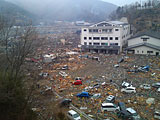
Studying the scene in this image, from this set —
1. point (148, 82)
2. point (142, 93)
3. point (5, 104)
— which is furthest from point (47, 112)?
point (148, 82)

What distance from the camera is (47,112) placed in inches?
232

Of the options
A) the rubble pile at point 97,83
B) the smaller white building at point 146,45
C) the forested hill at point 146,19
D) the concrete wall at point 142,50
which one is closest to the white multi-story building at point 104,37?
the smaller white building at point 146,45

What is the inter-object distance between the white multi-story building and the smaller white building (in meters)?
1.25

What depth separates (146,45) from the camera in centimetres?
1363

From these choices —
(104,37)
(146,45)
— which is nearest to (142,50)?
(146,45)

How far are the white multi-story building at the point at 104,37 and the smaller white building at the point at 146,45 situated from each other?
49.1 inches

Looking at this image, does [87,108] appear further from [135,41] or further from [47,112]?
[135,41]

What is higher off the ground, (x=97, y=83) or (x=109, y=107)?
(x=97, y=83)

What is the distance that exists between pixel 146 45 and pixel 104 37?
3.71m

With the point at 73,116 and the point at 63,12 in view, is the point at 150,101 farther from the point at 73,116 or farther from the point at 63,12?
the point at 63,12

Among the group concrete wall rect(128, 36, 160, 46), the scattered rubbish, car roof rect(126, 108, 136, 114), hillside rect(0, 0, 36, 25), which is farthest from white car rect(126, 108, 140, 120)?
hillside rect(0, 0, 36, 25)

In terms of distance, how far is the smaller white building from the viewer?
1355cm

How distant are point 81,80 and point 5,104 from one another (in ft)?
17.3

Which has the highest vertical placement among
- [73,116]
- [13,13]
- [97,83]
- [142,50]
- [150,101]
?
[13,13]
